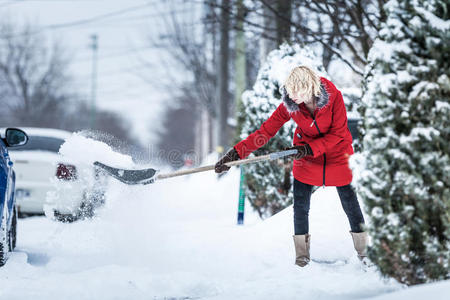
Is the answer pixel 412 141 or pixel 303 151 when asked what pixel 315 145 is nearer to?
pixel 303 151

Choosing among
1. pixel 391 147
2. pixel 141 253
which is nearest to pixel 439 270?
pixel 391 147

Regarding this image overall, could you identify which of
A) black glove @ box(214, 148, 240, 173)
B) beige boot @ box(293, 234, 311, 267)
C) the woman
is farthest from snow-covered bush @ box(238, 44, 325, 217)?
beige boot @ box(293, 234, 311, 267)

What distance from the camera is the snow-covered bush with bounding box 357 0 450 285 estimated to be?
92.5 inches

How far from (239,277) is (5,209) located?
181cm

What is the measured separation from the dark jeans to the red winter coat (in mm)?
63

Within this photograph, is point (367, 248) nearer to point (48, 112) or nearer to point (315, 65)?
point (315, 65)

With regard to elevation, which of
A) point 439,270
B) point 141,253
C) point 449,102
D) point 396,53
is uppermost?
point 396,53

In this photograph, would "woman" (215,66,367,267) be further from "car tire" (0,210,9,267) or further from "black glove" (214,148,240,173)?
"car tire" (0,210,9,267)

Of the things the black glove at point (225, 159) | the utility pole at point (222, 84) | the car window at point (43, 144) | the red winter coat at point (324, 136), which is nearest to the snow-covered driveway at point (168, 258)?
the red winter coat at point (324, 136)

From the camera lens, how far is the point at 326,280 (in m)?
2.87

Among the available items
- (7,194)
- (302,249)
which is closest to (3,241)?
(7,194)

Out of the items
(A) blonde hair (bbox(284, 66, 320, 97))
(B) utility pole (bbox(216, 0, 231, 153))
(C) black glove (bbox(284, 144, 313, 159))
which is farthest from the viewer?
(B) utility pole (bbox(216, 0, 231, 153))

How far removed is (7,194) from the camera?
3895mm

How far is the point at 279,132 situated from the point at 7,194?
2719mm
